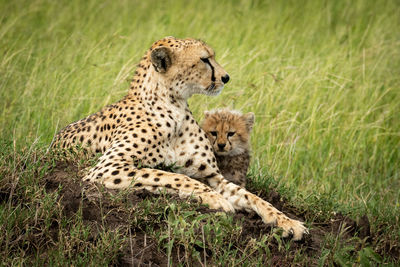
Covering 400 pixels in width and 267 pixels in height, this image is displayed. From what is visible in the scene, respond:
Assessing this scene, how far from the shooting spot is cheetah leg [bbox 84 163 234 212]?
11.8ft

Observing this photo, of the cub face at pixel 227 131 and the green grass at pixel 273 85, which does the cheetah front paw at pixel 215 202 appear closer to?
the green grass at pixel 273 85

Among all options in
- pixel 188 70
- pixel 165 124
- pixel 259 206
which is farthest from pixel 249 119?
pixel 259 206

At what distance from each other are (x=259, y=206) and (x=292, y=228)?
1.09ft

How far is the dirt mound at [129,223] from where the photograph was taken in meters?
3.03

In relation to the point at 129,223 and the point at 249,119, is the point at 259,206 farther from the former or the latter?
the point at 249,119

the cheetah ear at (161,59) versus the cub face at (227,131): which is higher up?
the cheetah ear at (161,59)

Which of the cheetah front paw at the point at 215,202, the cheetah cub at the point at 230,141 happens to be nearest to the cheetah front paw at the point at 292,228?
the cheetah front paw at the point at 215,202

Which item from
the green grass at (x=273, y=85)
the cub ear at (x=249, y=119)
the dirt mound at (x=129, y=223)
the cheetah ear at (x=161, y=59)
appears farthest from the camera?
the green grass at (x=273, y=85)

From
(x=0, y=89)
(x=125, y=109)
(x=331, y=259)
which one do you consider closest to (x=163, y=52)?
(x=125, y=109)

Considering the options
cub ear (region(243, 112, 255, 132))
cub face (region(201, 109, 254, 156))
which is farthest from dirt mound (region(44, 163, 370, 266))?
cub ear (region(243, 112, 255, 132))

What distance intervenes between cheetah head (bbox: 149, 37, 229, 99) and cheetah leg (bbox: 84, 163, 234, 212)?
33.1 inches

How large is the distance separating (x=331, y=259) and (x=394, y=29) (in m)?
6.46

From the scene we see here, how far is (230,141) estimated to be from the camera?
15.6 ft

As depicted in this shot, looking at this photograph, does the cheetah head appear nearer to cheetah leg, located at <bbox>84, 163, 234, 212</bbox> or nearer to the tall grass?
cheetah leg, located at <bbox>84, 163, 234, 212</bbox>
